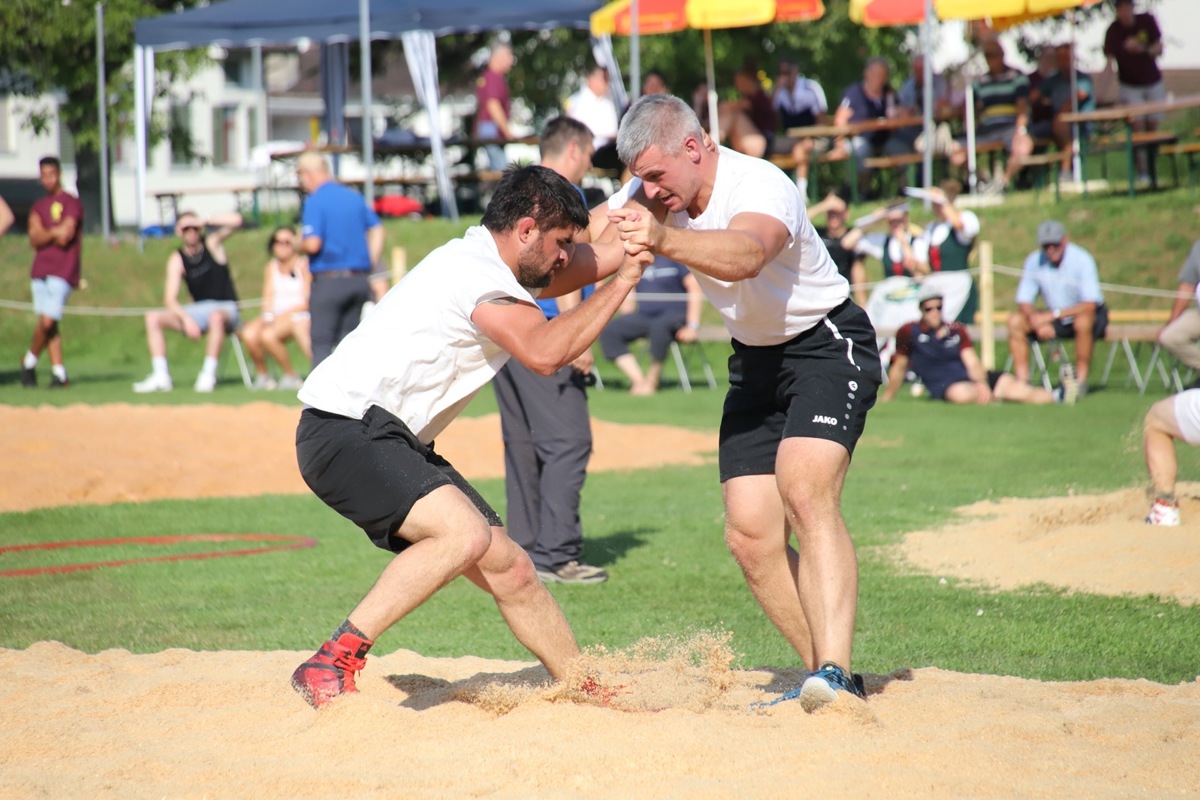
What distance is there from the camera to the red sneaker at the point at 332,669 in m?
4.35

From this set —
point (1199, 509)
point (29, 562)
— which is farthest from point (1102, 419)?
point (29, 562)

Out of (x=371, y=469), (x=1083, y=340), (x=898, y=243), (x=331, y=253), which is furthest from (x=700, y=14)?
(x=371, y=469)

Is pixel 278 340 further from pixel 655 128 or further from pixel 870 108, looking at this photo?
pixel 655 128

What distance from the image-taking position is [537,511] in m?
7.24

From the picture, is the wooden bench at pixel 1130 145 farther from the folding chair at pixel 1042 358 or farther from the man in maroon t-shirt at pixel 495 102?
the man in maroon t-shirt at pixel 495 102

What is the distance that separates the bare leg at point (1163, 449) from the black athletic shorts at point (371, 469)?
14.9 ft

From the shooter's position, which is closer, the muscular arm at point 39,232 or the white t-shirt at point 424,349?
the white t-shirt at point 424,349

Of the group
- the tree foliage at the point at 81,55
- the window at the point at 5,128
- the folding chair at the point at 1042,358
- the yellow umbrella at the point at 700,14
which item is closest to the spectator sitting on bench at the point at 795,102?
the yellow umbrella at the point at 700,14

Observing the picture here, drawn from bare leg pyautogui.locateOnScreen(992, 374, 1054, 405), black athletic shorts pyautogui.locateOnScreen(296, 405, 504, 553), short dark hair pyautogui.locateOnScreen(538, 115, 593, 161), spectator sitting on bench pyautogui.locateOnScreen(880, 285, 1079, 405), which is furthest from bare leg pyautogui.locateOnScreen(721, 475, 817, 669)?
bare leg pyautogui.locateOnScreen(992, 374, 1054, 405)

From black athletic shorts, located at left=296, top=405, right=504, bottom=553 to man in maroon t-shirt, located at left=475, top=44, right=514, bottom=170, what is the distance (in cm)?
1610

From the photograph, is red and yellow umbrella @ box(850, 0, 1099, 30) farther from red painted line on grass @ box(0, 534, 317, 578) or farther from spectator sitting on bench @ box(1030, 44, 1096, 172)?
red painted line on grass @ box(0, 534, 317, 578)

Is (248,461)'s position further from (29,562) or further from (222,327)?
(222,327)

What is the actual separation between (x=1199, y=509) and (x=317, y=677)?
563 cm

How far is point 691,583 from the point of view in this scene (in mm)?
6957
